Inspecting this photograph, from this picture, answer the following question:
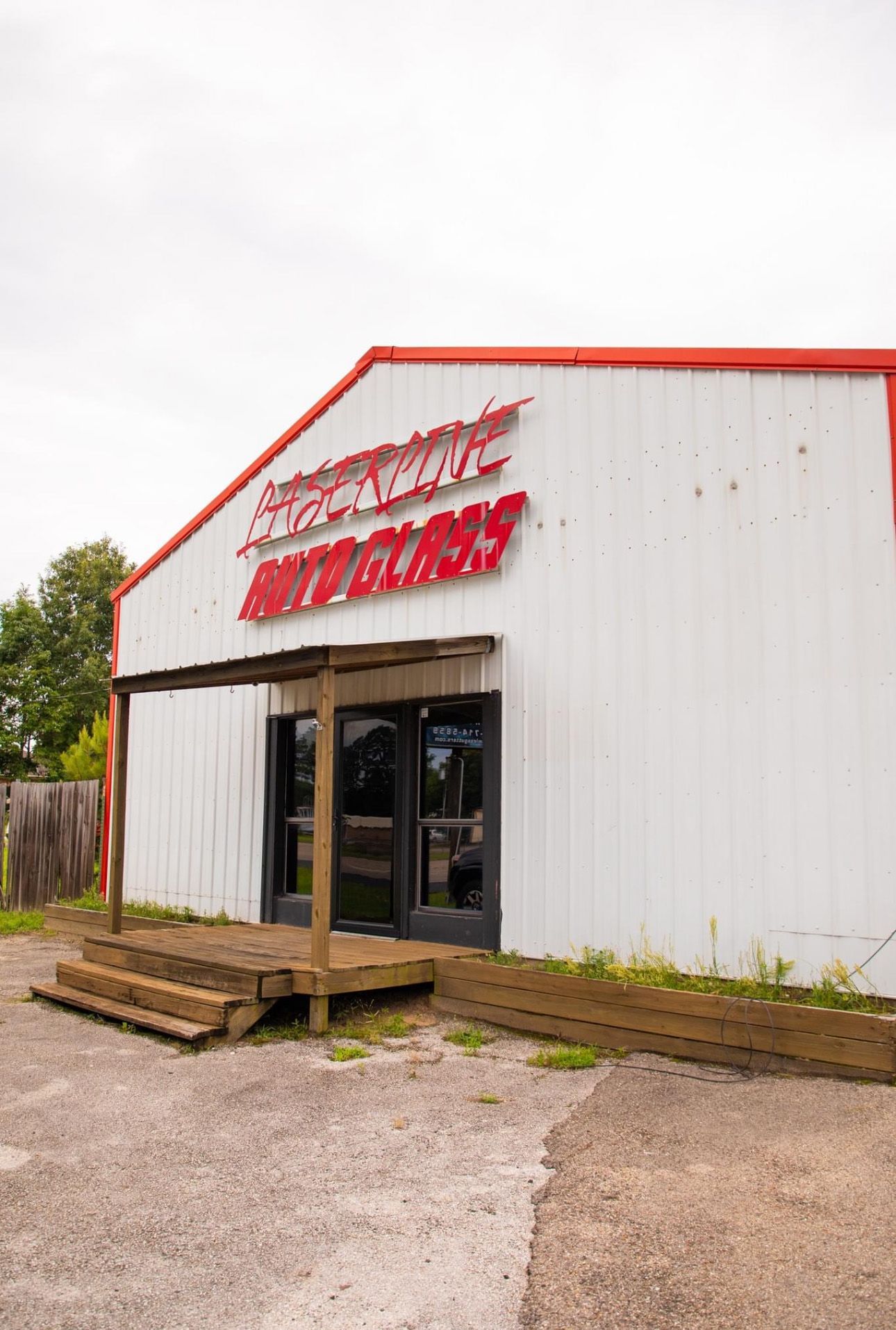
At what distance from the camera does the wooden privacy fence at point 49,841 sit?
526 inches

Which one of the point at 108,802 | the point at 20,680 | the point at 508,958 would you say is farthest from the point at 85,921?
the point at 20,680

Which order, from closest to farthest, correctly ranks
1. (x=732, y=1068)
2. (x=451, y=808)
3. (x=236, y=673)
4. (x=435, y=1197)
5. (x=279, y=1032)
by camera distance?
(x=435, y=1197)
(x=732, y=1068)
(x=279, y=1032)
(x=236, y=673)
(x=451, y=808)

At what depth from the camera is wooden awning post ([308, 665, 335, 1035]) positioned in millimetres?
6871

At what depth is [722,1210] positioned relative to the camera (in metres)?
3.62

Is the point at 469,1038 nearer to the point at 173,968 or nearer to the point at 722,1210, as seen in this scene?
the point at 173,968

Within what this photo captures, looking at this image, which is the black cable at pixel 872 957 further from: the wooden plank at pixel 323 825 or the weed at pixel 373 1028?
the wooden plank at pixel 323 825

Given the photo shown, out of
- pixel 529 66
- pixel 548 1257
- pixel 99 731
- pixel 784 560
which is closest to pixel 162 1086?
pixel 548 1257

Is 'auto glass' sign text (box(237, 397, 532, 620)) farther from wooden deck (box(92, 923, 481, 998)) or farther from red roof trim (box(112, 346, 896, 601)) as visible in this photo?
wooden deck (box(92, 923, 481, 998))

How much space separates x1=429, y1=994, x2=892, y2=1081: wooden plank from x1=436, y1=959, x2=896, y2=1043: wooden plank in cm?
17

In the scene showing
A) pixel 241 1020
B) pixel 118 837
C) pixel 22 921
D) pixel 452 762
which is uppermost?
pixel 452 762

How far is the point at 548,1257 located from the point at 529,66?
1138 cm

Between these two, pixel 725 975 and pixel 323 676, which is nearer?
pixel 725 975

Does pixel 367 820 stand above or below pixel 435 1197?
above

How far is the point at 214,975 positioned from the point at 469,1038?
201 cm
